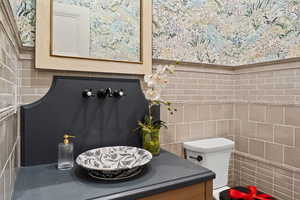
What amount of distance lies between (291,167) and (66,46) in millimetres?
1635

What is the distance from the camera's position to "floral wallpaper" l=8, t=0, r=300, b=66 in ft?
4.42

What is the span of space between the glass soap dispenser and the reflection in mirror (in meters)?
0.49

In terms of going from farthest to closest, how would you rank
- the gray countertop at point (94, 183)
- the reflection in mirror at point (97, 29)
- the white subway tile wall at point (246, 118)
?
the white subway tile wall at point (246, 118) < the reflection in mirror at point (97, 29) < the gray countertop at point (94, 183)

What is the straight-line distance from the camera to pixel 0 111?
1.58 ft

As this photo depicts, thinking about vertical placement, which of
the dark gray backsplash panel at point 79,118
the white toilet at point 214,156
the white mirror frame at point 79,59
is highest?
the white mirror frame at point 79,59

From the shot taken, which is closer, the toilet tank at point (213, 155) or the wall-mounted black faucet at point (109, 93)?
the wall-mounted black faucet at point (109, 93)

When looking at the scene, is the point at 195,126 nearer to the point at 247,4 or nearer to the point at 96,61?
the point at 96,61

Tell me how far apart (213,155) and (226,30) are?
1067mm

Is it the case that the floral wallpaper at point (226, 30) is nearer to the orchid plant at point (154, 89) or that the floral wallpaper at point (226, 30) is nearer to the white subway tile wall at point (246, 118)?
the white subway tile wall at point (246, 118)

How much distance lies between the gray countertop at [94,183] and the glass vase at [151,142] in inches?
6.6

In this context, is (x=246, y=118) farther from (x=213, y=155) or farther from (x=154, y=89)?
(x=154, y=89)

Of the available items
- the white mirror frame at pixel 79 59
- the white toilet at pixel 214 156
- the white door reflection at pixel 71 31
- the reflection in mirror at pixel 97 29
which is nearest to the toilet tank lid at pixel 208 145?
the white toilet at pixel 214 156

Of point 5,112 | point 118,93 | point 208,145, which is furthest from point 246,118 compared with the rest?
point 5,112

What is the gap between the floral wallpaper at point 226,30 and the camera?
53.1 inches
